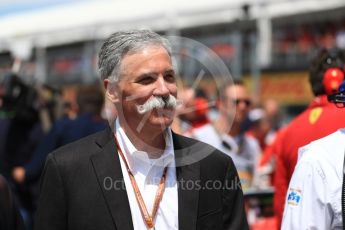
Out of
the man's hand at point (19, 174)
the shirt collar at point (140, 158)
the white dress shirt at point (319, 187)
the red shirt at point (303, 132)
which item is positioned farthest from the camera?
the man's hand at point (19, 174)

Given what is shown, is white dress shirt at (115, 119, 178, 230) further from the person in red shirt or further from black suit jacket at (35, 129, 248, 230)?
the person in red shirt

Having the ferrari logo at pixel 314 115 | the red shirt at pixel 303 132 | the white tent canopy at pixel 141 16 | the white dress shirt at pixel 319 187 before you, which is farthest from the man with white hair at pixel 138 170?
the white tent canopy at pixel 141 16

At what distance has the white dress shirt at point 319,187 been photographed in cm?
262

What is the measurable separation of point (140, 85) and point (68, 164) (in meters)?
0.44

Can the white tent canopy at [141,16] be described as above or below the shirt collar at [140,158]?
below

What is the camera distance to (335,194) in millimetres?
2602

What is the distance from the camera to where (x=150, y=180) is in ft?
9.25

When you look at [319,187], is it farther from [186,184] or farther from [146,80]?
[146,80]

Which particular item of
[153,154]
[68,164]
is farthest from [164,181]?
[68,164]

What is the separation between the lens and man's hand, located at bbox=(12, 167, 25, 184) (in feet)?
20.9

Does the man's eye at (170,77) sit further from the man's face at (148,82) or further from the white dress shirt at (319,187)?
the white dress shirt at (319,187)

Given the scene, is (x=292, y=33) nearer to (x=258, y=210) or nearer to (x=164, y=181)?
(x=258, y=210)

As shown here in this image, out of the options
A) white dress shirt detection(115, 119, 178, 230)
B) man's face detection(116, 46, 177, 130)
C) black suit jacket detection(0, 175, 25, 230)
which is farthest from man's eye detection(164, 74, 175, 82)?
black suit jacket detection(0, 175, 25, 230)

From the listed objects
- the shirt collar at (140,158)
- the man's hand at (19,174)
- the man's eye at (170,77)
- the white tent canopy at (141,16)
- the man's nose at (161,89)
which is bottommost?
the man's hand at (19,174)
